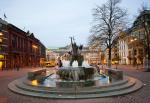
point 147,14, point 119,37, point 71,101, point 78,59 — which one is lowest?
point 71,101

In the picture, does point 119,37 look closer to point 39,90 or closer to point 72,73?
point 72,73

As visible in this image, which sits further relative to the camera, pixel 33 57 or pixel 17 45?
pixel 33 57

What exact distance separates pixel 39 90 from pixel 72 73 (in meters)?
6.56

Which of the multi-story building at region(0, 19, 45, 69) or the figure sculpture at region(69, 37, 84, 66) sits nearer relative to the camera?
the figure sculpture at region(69, 37, 84, 66)

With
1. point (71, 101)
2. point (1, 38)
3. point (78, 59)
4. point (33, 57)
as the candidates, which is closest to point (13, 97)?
point (71, 101)

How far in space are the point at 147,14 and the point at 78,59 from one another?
20.7 m

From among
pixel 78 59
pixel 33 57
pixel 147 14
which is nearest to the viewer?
pixel 78 59

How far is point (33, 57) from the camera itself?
343 ft

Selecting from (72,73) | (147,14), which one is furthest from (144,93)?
(147,14)

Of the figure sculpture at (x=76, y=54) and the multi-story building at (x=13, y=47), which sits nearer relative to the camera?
Answer: the figure sculpture at (x=76, y=54)

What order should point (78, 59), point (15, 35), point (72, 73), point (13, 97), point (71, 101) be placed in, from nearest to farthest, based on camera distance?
point (71, 101) → point (13, 97) → point (72, 73) → point (78, 59) → point (15, 35)

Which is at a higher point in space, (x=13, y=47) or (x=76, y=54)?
(x=13, y=47)

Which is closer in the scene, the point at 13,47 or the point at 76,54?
the point at 76,54

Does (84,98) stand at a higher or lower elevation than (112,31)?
lower
